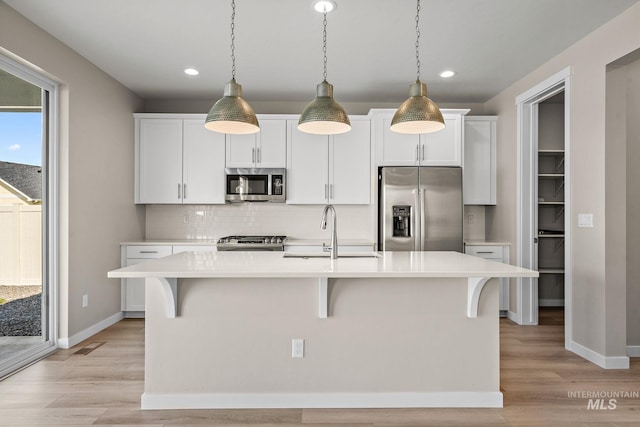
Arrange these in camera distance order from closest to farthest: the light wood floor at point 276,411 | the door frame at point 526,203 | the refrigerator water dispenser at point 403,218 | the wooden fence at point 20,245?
1. the light wood floor at point 276,411
2. the wooden fence at point 20,245
3. the door frame at point 526,203
4. the refrigerator water dispenser at point 403,218

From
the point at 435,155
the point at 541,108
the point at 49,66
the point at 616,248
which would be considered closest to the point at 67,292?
the point at 49,66

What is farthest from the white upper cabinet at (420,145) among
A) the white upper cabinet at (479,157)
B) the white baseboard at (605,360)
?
the white baseboard at (605,360)

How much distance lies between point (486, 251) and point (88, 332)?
4196 mm

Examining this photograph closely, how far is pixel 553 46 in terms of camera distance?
3434 millimetres

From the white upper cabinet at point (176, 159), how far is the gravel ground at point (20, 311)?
5.59 ft

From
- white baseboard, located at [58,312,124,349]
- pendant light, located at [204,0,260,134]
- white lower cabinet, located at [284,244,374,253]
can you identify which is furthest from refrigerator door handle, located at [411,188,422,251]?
white baseboard, located at [58,312,124,349]

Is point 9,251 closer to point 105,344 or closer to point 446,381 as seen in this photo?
point 105,344

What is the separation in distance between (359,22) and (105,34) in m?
2.01

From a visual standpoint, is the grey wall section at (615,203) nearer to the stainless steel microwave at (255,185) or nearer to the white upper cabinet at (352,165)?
the white upper cabinet at (352,165)

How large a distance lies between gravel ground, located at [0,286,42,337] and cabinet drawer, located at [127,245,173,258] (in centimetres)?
116

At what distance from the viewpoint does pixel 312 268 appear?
2258 millimetres

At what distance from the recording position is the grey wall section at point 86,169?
319 cm

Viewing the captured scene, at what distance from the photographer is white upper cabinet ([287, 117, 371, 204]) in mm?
4715

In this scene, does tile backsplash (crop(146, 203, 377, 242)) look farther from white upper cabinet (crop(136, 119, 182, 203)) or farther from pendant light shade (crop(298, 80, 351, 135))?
pendant light shade (crop(298, 80, 351, 135))
